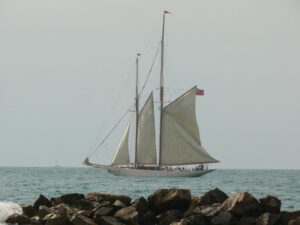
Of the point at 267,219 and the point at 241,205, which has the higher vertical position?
the point at 241,205

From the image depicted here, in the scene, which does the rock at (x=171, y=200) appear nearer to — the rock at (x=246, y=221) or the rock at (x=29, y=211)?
the rock at (x=246, y=221)

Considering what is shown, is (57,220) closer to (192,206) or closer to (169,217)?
(169,217)

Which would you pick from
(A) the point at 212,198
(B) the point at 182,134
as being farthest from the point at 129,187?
(A) the point at 212,198

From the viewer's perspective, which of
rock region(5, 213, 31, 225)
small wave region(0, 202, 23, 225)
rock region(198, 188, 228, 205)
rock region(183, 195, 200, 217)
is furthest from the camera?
small wave region(0, 202, 23, 225)

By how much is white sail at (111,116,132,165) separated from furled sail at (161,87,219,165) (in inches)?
188

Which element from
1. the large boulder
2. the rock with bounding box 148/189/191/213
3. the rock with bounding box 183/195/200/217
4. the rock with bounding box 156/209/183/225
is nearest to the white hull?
the rock with bounding box 183/195/200/217

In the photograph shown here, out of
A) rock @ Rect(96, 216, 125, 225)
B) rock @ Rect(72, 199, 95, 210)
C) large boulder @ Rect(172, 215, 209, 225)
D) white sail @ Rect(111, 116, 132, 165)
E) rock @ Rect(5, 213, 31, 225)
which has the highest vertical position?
white sail @ Rect(111, 116, 132, 165)

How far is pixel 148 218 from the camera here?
59.1 ft

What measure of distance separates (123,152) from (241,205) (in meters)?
57.3

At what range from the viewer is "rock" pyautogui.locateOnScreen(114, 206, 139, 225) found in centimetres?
1752

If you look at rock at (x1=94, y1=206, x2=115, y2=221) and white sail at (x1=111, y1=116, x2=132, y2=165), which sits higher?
white sail at (x1=111, y1=116, x2=132, y2=165)

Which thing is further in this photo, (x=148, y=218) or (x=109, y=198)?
(x=109, y=198)

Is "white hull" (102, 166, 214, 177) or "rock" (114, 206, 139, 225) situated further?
"white hull" (102, 166, 214, 177)

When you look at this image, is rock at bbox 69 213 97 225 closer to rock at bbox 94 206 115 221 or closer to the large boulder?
rock at bbox 94 206 115 221
